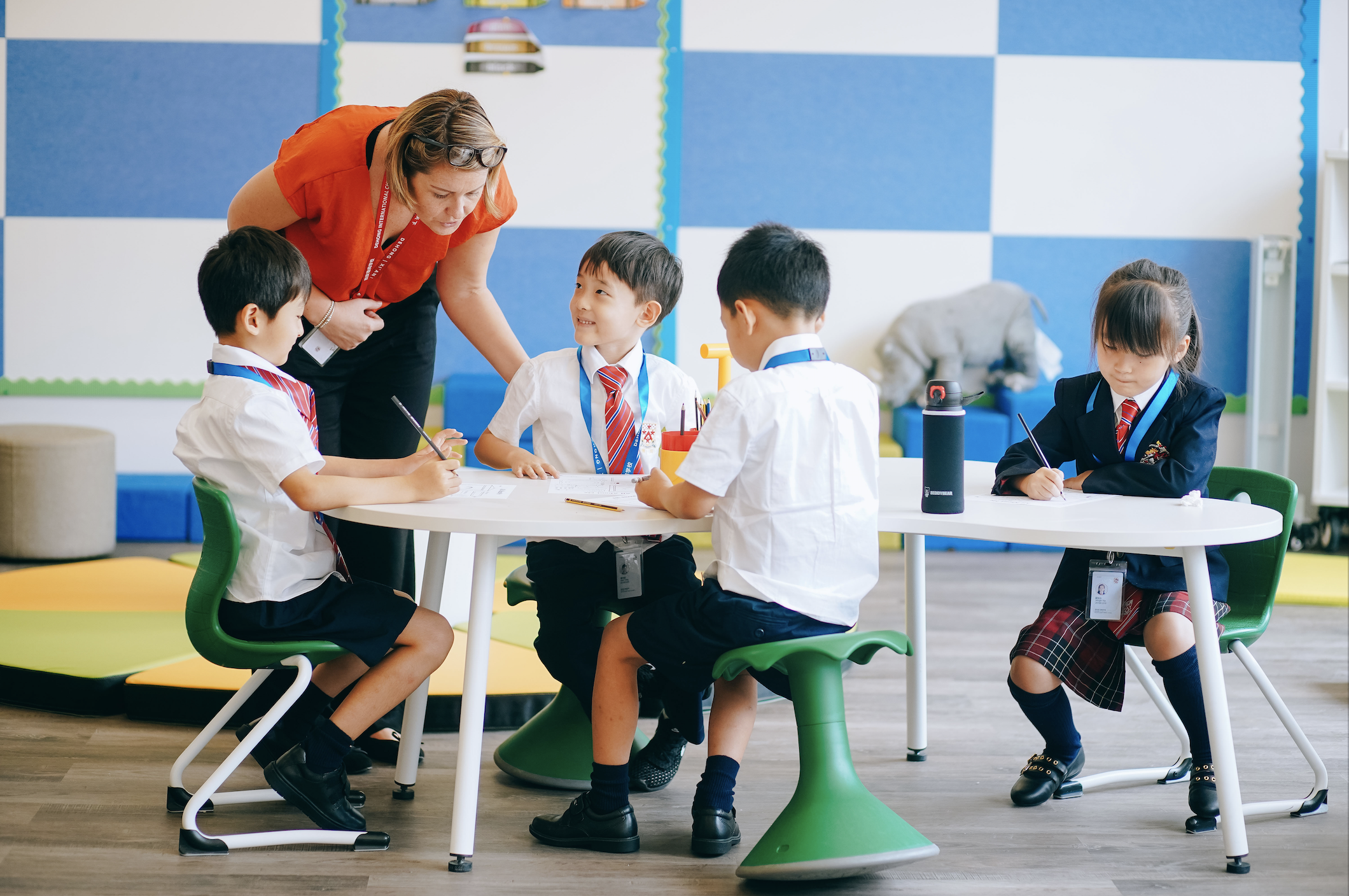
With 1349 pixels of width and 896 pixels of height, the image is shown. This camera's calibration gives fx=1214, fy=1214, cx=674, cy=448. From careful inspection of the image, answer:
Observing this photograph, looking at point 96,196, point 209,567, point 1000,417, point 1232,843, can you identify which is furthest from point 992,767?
point 96,196

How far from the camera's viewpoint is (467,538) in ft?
10.5

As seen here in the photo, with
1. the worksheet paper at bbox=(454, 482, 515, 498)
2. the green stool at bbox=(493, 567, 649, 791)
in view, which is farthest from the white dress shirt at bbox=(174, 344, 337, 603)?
the green stool at bbox=(493, 567, 649, 791)

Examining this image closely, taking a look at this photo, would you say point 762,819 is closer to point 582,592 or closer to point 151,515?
point 582,592

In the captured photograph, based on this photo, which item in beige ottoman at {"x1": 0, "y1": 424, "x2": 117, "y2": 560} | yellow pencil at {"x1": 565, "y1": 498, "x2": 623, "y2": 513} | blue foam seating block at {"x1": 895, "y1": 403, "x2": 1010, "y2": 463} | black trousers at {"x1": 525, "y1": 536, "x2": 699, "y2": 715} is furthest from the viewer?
blue foam seating block at {"x1": 895, "y1": 403, "x2": 1010, "y2": 463}

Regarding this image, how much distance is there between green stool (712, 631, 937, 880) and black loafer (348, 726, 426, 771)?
855 mm

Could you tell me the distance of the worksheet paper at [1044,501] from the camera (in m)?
1.91

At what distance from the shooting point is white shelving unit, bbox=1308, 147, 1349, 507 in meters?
4.67

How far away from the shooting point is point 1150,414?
2.05 m

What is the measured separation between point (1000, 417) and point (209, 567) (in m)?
3.45

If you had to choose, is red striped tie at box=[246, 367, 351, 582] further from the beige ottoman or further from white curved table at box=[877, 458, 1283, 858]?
the beige ottoman

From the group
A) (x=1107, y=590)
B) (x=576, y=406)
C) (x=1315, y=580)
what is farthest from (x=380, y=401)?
(x=1315, y=580)

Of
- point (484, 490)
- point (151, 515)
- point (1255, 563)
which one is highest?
point (484, 490)

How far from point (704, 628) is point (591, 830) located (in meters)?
0.40

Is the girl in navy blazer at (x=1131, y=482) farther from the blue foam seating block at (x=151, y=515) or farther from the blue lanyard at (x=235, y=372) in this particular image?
the blue foam seating block at (x=151, y=515)
